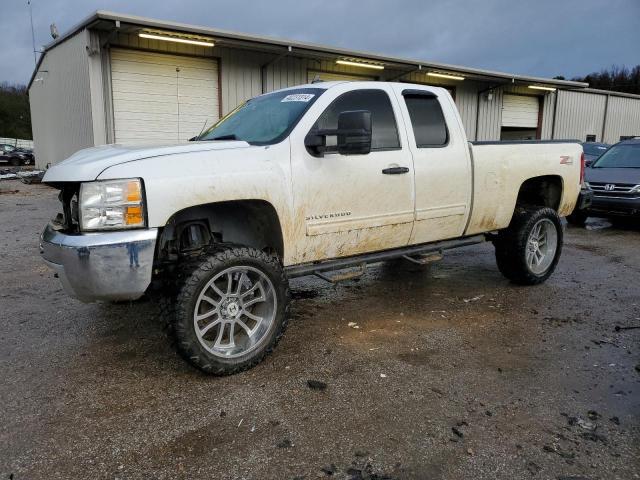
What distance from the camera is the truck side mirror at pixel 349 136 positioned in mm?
3496

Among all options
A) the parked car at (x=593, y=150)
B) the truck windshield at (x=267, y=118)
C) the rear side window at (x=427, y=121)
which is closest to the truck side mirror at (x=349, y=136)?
the truck windshield at (x=267, y=118)

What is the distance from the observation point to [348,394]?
124 inches

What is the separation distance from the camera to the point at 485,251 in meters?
7.71

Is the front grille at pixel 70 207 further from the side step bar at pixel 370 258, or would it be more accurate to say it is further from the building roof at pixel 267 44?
the building roof at pixel 267 44

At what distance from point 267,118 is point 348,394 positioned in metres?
2.29

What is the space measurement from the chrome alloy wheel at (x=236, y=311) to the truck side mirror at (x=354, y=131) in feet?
Result: 3.62

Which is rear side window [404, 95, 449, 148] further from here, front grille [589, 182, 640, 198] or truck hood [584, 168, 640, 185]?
truck hood [584, 168, 640, 185]

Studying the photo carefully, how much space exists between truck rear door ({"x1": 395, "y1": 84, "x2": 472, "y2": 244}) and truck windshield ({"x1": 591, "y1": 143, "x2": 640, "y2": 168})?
750cm

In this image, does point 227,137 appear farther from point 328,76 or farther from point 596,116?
point 596,116

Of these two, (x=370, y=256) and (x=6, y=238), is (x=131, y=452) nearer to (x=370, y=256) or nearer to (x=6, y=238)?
(x=370, y=256)

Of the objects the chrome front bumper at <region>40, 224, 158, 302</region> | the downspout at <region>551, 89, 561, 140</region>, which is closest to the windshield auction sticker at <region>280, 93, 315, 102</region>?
the chrome front bumper at <region>40, 224, 158, 302</region>

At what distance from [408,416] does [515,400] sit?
2.37ft

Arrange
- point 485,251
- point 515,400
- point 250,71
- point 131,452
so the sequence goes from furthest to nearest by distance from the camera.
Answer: point 250,71
point 485,251
point 515,400
point 131,452

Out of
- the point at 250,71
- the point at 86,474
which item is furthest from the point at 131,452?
the point at 250,71
